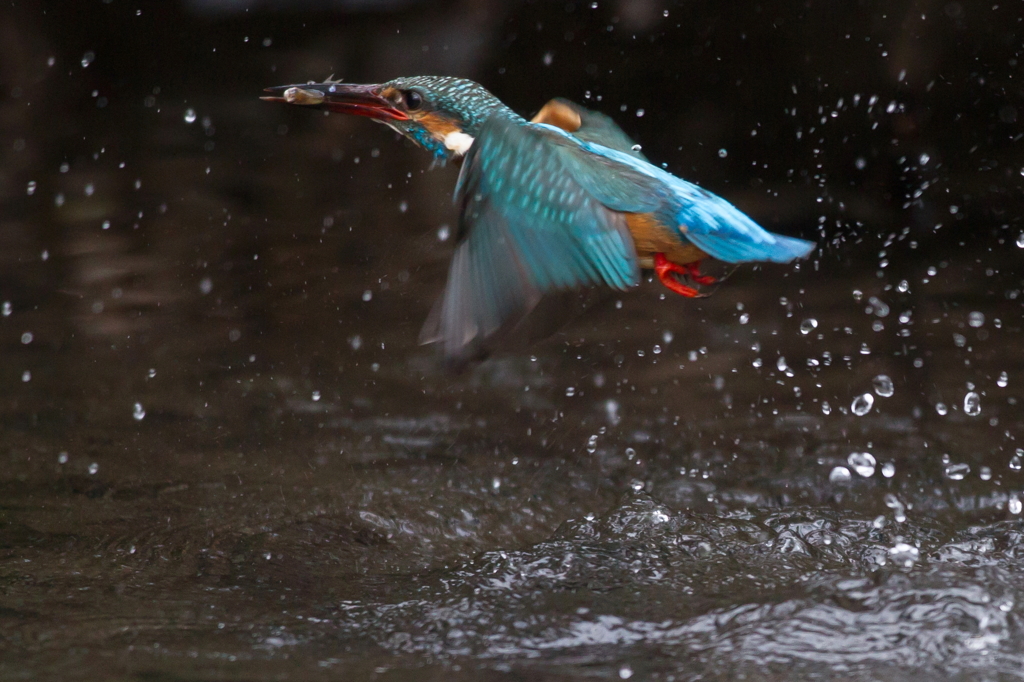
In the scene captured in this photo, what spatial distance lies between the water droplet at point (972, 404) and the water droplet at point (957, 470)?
0.91 feet

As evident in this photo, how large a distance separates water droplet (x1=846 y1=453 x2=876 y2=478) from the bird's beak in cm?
145

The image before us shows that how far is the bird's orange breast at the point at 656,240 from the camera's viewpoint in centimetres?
219

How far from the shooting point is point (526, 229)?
2.05m

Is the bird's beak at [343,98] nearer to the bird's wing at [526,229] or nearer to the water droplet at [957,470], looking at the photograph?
the bird's wing at [526,229]

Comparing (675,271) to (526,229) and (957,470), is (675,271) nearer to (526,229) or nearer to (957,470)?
(526,229)

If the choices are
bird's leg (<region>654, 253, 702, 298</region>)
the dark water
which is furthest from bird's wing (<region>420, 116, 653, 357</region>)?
the dark water

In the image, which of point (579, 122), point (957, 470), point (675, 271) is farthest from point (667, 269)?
point (957, 470)

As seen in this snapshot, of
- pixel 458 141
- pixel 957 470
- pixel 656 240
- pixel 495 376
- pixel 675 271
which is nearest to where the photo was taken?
pixel 656 240

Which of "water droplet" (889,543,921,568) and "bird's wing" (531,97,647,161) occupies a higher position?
"bird's wing" (531,97,647,161)

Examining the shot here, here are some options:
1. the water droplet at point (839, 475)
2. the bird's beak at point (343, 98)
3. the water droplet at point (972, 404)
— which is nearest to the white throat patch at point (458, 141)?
the bird's beak at point (343, 98)

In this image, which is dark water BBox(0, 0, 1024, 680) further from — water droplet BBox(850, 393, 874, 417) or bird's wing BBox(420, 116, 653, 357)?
bird's wing BBox(420, 116, 653, 357)

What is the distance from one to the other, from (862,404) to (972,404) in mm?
290

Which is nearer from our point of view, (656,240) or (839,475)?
(656,240)

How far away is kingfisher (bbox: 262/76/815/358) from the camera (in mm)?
1974
